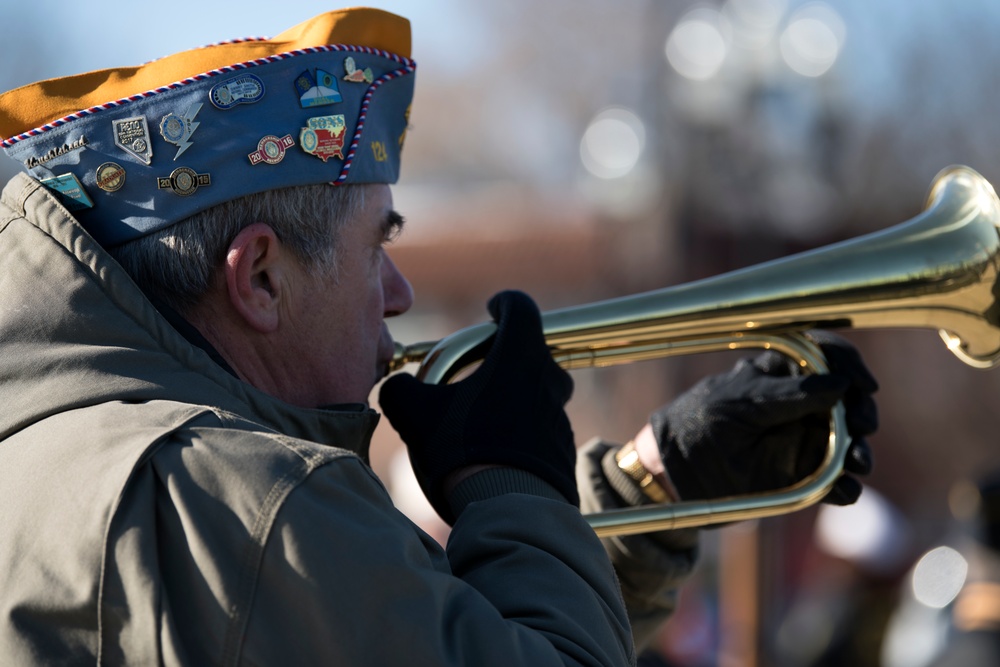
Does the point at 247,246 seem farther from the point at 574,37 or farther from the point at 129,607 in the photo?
the point at 574,37

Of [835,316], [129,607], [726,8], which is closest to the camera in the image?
[129,607]

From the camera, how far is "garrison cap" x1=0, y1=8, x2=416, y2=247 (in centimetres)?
187

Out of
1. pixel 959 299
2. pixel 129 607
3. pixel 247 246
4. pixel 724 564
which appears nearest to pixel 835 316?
pixel 959 299

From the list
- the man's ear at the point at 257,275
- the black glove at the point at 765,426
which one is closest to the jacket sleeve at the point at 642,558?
the black glove at the point at 765,426

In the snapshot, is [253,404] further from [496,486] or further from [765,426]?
[765,426]

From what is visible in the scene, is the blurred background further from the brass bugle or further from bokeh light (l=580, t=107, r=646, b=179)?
the brass bugle

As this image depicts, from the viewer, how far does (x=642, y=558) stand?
2.73 m

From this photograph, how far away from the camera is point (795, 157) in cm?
1509

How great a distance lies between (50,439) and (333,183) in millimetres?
695

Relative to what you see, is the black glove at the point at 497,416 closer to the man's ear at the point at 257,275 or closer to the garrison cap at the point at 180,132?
the man's ear at the point at 257,275

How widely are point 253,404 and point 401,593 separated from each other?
0.48 m

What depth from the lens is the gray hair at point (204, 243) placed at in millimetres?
1870

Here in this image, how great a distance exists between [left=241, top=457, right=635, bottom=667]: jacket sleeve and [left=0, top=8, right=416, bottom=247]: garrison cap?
62cm

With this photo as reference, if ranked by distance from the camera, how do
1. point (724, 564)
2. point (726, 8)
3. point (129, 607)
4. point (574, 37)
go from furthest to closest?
1. point (574, 37)
2. point (726, 8)
3. point (724, 564)
4. point (129, 607)
